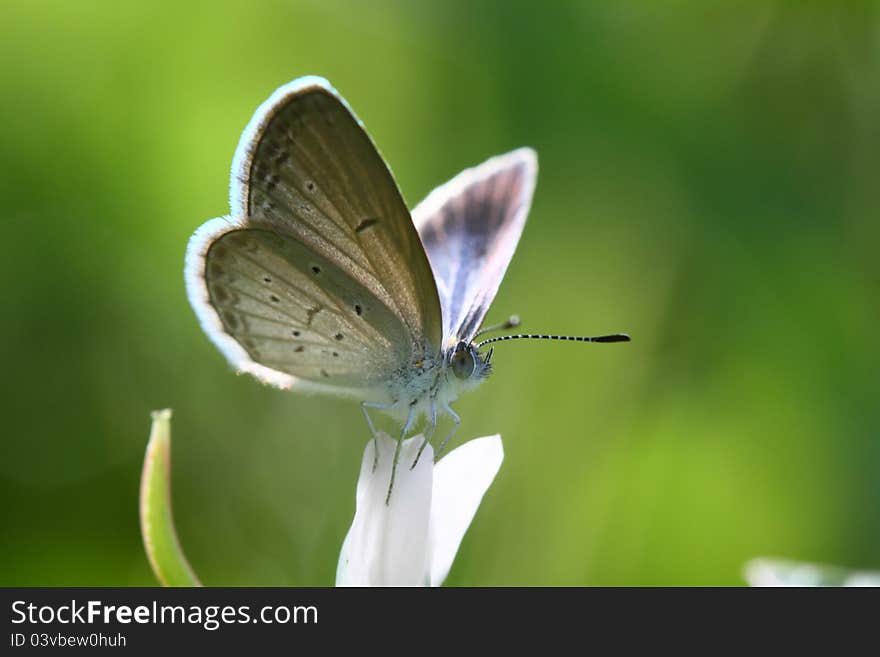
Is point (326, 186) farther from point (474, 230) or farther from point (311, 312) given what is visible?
point (474, 230)

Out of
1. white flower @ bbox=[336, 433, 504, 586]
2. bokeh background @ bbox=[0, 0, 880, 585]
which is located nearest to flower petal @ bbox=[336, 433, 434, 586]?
white flower @ bbox=[336, 433, 504, 586]

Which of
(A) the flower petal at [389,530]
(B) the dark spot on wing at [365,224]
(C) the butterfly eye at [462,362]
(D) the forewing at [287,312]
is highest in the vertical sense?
(B) the dark spot on wing at [365,224]

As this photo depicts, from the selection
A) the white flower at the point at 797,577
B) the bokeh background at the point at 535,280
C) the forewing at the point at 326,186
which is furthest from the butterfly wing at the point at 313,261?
the white flower at the point at 797,577

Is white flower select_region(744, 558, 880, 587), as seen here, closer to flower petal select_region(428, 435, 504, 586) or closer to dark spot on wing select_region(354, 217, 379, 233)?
flower petal select_region(428, 435, 504, 586)

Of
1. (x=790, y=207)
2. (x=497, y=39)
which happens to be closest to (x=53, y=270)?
(x=497, y=39)

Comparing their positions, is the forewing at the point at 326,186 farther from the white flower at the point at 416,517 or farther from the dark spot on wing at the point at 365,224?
the white flower at the point at 416,517

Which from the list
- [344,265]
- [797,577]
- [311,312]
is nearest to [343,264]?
[344,265]

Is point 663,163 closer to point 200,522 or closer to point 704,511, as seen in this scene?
point 704,511
